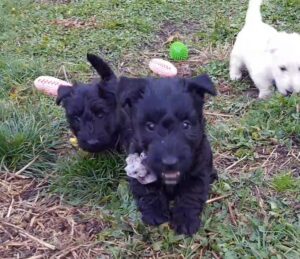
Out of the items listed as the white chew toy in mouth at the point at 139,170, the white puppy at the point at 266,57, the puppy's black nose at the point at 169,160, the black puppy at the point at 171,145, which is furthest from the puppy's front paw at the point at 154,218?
the white puppy at the point at 266,57

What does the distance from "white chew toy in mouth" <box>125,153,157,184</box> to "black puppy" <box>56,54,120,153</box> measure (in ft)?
2.15

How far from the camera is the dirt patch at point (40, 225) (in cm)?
343

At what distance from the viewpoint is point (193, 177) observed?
10.1 ft

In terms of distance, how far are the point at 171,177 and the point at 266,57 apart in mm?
2663

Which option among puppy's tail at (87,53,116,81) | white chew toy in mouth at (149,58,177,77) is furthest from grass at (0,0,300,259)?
puppy's tail at (87,53,116,81)

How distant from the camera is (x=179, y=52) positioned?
18.7 feet

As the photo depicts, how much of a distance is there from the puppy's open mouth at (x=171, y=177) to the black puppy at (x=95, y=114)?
1020 millimetres

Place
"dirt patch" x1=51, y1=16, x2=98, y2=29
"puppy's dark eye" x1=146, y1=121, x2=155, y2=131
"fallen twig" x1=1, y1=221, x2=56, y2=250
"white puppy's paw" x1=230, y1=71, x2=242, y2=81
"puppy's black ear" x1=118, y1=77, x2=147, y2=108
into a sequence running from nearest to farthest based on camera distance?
"puppy's dark eye" x1=146, y1=121, x2=155, y2=131
"puppy's black ear" x1=118, y1=77, x2=147, y2=108
"fallen twig" x1=1, y1=221, x2=56, y2=250
"white puppy's paw" x1=230, y1=71, x2=242, y2=81
"dirt patch" x1=51, y1=16, x2=98, y2=29

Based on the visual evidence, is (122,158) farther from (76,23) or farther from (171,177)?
(76,23)

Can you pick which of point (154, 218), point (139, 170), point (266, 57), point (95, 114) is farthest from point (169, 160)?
point (266, 57)

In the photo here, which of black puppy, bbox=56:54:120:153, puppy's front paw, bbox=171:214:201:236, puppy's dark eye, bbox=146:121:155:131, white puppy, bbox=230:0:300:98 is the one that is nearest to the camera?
puppy's dark eye, bbox=146:121:155:131

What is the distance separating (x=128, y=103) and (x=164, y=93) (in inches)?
9.3

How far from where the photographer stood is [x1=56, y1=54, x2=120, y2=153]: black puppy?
3.76 meters

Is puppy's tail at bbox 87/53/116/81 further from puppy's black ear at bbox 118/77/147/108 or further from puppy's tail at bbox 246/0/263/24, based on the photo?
puppy's tail at bbox 246/0/263/24
